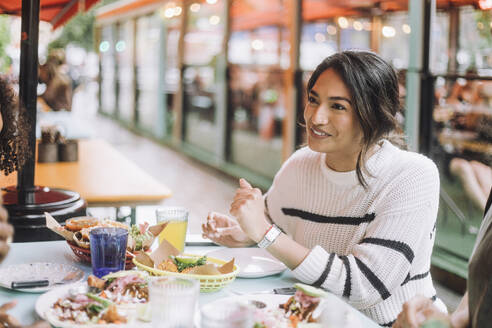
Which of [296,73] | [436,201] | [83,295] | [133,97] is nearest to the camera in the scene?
[83,295]

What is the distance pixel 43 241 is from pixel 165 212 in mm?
529

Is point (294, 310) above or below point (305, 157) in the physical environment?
below

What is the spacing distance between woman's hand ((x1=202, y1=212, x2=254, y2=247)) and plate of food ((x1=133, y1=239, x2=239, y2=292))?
328mm

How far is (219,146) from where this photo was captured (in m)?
8.99

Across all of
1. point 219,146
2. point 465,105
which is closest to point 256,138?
point 219,146

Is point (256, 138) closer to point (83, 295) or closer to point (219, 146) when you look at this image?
point (219, 146)

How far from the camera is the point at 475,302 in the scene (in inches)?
52.0

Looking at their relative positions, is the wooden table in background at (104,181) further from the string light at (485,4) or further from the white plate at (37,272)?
the string light at (485,4)

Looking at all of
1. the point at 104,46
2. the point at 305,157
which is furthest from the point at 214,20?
the point at 104,46

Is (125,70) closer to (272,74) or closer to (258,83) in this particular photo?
(258,83)

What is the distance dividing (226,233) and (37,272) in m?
0.66

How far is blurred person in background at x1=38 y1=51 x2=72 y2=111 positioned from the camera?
20.4ft

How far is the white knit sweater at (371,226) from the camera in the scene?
5.75ft

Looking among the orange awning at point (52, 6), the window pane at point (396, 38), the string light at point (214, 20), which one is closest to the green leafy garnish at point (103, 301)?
the orange awning at point (52, 6)
